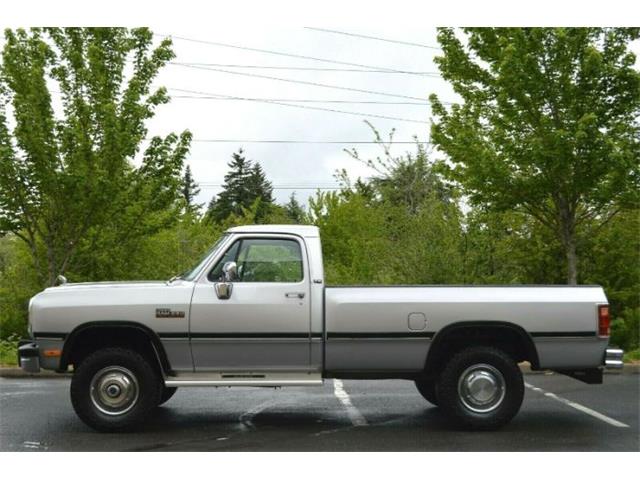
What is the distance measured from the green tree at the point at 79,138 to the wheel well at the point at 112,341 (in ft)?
24.1

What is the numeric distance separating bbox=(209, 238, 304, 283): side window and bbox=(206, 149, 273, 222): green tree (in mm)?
56997

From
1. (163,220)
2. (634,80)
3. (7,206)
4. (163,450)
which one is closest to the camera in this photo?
(163,450)

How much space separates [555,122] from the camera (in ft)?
49.5

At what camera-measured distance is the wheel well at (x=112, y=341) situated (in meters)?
8.16

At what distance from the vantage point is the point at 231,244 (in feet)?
27.9

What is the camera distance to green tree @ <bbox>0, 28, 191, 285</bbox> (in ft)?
50.0

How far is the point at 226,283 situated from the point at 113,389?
61.5 inches

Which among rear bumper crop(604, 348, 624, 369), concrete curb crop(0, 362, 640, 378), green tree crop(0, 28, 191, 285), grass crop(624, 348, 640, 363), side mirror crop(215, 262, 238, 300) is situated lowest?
concrete curb crop(0, 362, 640, 378)

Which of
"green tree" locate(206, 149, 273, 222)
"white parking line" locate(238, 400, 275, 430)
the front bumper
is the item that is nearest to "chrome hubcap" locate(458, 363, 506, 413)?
"white parking line" locate(238, 400, 275, 430)

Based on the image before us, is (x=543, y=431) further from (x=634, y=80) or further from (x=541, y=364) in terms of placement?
(x=634, y=80)

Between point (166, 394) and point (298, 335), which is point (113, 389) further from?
point (298, 335)

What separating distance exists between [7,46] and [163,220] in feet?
16.5

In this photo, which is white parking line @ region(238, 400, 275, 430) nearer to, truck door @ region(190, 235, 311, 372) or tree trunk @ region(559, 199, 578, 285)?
truck door @ region(190, 235, 311, 372)

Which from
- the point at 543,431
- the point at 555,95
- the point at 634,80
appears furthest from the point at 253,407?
the point at 634,80
